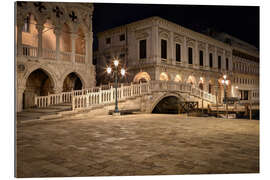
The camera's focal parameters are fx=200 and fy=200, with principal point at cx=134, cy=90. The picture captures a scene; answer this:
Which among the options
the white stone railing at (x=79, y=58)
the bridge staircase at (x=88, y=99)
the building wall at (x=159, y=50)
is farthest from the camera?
the building wall at (x=159, y=50)

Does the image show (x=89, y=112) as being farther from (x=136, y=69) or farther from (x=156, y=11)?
(x=136, y=69)

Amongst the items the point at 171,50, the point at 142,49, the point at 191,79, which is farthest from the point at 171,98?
the point at 191,79

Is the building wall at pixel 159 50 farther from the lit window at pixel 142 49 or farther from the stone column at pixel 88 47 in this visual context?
the stone column at pixel 88 47

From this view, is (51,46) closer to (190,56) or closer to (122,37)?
(122,37)

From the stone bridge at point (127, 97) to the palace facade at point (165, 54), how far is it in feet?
9.55

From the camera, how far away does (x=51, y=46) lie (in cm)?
1569

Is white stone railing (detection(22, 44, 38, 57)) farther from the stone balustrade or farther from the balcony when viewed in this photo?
the stone balustrade

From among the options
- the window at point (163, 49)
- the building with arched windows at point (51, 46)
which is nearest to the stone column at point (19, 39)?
the building with arched windows at point (51, 46)

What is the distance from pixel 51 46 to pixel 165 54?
33.3 feet

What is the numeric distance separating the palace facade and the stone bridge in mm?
2910

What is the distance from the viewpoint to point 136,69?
63.5 ft

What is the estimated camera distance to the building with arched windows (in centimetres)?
1195

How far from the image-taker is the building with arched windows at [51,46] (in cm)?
1195
